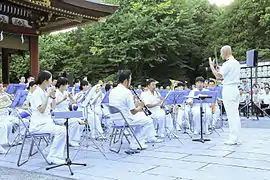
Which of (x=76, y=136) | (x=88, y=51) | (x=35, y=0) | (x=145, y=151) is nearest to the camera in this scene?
(x=145, y=151)

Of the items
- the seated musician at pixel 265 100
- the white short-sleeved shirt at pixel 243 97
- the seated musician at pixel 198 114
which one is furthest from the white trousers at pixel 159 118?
the seated musician at pixel 265 100

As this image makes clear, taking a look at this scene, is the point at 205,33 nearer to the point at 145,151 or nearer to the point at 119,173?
the point at 145,151

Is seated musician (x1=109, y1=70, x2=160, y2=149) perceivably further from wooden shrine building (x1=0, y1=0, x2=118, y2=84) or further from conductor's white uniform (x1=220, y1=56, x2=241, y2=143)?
wooden shrine building (x1=0, y1=0, x2=118, y2=84)

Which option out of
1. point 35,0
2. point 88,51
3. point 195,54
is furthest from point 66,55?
point 35,0

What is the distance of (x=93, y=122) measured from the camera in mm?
7676

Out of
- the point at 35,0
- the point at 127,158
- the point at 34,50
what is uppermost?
the point at 35,0

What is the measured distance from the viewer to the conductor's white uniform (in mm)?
6254

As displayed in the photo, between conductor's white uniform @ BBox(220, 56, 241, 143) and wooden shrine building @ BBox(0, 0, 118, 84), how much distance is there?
5.31 m

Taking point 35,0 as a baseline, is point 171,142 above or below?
below

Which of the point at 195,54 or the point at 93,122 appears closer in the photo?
the point at 93,122

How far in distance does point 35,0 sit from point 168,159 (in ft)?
20.5

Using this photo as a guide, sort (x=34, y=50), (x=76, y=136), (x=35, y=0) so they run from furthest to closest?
(x=34, y=50)
(x=35, y=0)
(x=76, y=136)

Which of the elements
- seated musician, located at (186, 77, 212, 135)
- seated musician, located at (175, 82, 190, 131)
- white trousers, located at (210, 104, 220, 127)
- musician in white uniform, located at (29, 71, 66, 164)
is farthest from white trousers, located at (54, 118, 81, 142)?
white trousers, located at (210, 104, 220, 127)

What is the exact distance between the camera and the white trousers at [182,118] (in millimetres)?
8664
